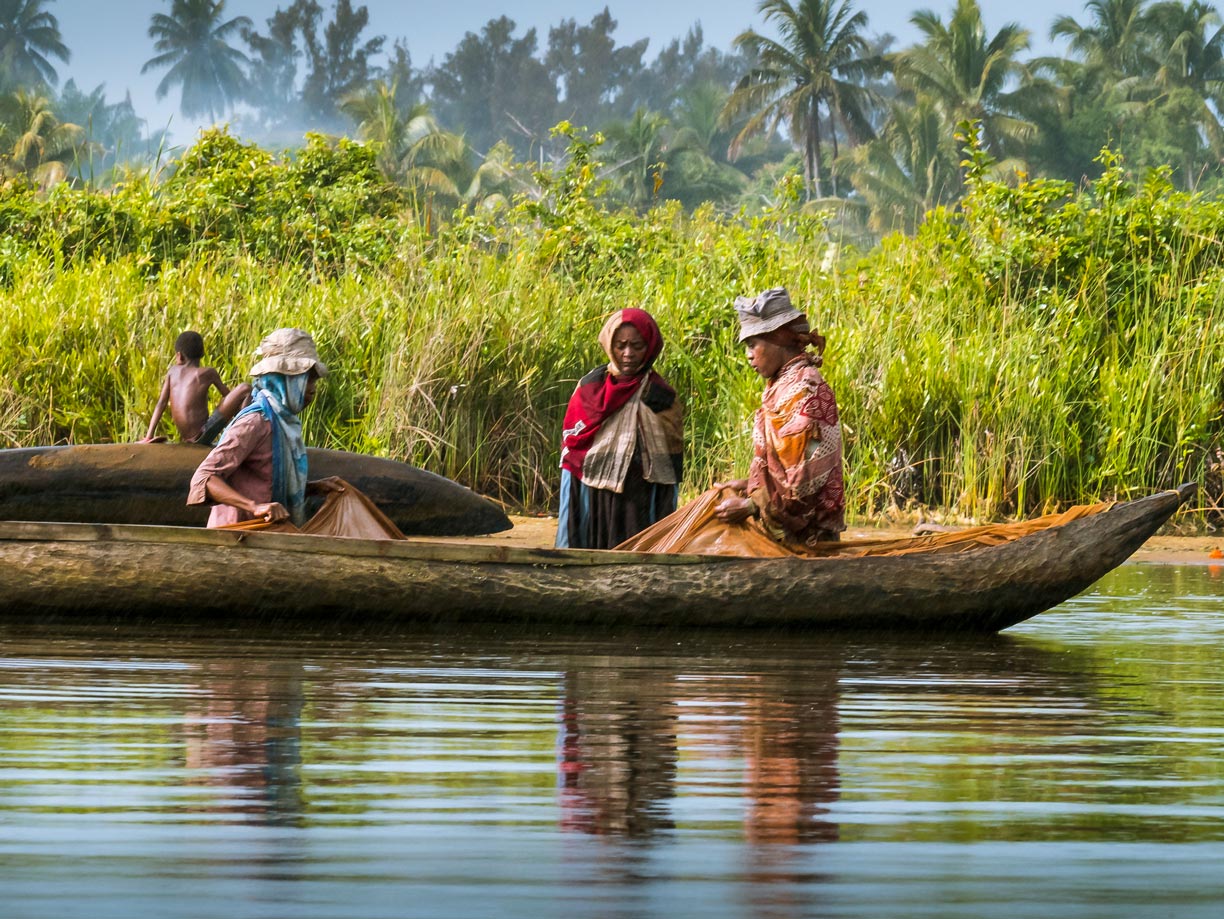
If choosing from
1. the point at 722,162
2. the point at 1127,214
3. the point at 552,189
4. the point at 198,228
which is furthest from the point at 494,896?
the point at 722,162

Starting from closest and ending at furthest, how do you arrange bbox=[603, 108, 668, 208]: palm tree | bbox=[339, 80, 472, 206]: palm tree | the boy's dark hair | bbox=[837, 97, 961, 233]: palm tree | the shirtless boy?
the shirtless boy < the boy's dark hair < bbox=[339, 80, 472, 206]: palm tree < bbox=[837, 97, 961, 233]: palm tree < bbox=[603, 108, 668, 208]: palm tree

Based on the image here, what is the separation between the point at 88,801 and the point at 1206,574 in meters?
7.21

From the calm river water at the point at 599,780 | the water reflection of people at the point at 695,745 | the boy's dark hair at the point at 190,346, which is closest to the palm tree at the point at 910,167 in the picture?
the boy's dark hair at the point at 190,346

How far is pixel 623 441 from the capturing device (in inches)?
271

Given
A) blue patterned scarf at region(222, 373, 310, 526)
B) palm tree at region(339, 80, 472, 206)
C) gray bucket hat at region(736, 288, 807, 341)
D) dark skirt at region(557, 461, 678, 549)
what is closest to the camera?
gray bucket hat at region(736, 288, 807, 341)

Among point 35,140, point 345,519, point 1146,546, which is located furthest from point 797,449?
point 35,140

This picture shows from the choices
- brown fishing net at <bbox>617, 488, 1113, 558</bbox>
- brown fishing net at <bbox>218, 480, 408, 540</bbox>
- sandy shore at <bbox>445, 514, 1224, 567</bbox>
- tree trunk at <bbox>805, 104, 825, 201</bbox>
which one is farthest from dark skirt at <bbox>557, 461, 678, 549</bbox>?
tree trunk at <bbox>805, 104, 825, 201</bbox>

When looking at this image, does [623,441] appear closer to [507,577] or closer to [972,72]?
[507,577]

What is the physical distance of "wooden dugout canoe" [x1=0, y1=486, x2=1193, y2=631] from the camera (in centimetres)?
619

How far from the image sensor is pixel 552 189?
15.4m

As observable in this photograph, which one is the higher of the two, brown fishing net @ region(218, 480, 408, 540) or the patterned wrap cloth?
the patterned wrap cloth

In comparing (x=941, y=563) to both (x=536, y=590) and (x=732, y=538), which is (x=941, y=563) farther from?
(x=536, y=590)

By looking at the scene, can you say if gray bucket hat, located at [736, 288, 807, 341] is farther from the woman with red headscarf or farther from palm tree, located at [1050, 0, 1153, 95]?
palm tree, located at [1050, 0, 1153, 95]

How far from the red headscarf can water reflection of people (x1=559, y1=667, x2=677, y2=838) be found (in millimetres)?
1749
